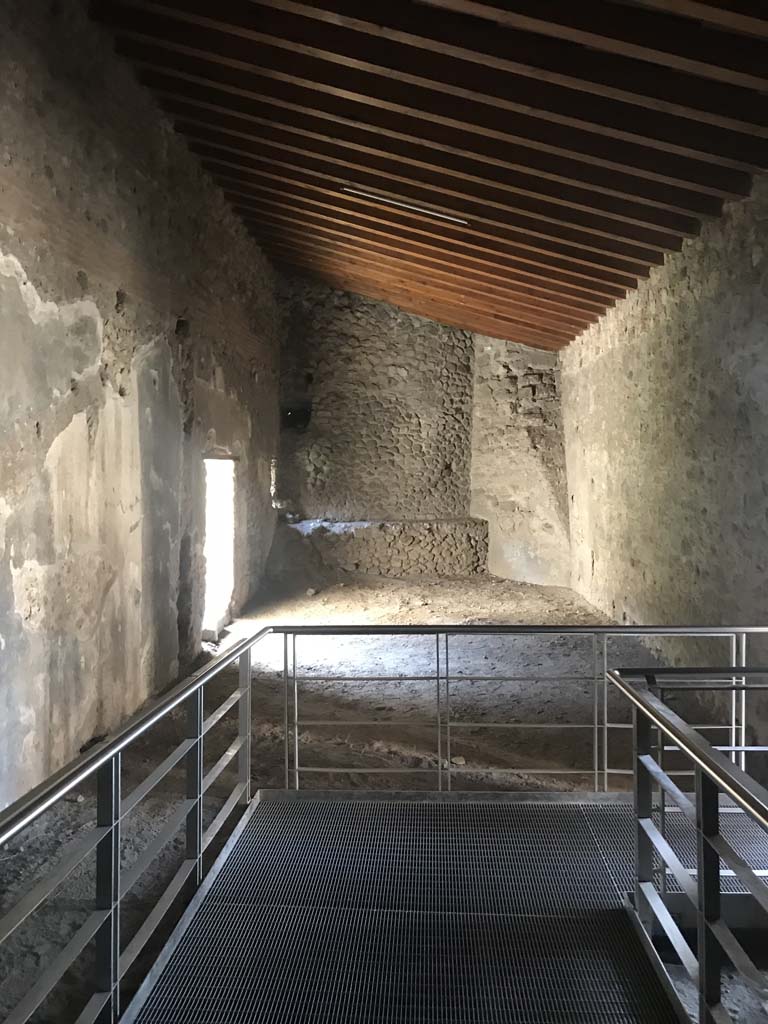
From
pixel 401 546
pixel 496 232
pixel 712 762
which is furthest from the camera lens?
pixel 401 546

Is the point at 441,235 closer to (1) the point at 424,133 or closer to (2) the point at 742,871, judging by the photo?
(1) the point at 424,133

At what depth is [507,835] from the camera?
10.0 ft

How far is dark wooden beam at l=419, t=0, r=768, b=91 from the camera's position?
3.17m

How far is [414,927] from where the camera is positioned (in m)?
2.45

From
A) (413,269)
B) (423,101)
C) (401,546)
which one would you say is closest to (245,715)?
(423,101)

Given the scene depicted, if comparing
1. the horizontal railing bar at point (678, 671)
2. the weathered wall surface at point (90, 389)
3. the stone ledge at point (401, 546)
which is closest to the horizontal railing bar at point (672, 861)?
the horizontal railing bar at point (678, 671)

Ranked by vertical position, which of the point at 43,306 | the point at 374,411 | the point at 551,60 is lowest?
the point at 43,306

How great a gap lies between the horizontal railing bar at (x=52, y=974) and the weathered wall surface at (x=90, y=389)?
189 cm

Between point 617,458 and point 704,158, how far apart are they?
11.3ft

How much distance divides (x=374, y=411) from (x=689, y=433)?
563cm

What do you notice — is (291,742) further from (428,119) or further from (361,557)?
(361,557)

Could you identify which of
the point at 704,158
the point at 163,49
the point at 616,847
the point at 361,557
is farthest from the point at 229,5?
the point at 361,557

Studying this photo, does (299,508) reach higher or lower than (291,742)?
higher

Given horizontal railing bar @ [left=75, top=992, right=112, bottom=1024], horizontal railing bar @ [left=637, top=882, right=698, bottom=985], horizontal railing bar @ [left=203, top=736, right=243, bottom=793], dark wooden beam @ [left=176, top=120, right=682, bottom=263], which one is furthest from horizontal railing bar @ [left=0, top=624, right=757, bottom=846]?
dark wooden beam @ [left=176, top=120, right=682, bottom=263]
